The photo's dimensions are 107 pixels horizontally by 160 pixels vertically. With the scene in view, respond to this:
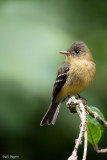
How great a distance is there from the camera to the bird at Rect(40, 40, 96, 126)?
3756 mm

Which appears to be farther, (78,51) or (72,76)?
(78,51)

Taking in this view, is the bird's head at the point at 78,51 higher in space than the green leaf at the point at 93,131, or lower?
higher

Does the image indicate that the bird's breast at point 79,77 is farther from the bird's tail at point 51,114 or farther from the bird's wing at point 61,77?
the bird's tail at point 51,114

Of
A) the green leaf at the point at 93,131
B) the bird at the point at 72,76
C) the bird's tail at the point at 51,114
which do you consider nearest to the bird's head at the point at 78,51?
the bird at the point at 72,76

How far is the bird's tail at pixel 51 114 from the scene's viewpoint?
3561 millimetres

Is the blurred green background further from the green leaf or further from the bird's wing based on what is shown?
the green leaf

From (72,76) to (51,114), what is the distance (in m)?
0.50

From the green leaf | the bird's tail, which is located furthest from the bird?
the green leaf

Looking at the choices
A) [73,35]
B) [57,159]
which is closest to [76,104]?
[57,159]

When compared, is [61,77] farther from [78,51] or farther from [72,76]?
[78,51]

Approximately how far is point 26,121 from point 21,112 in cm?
12

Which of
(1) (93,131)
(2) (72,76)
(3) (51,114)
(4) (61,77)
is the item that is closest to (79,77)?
(2) (72,76)

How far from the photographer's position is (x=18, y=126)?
143 inches

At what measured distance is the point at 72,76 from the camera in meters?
3.94
